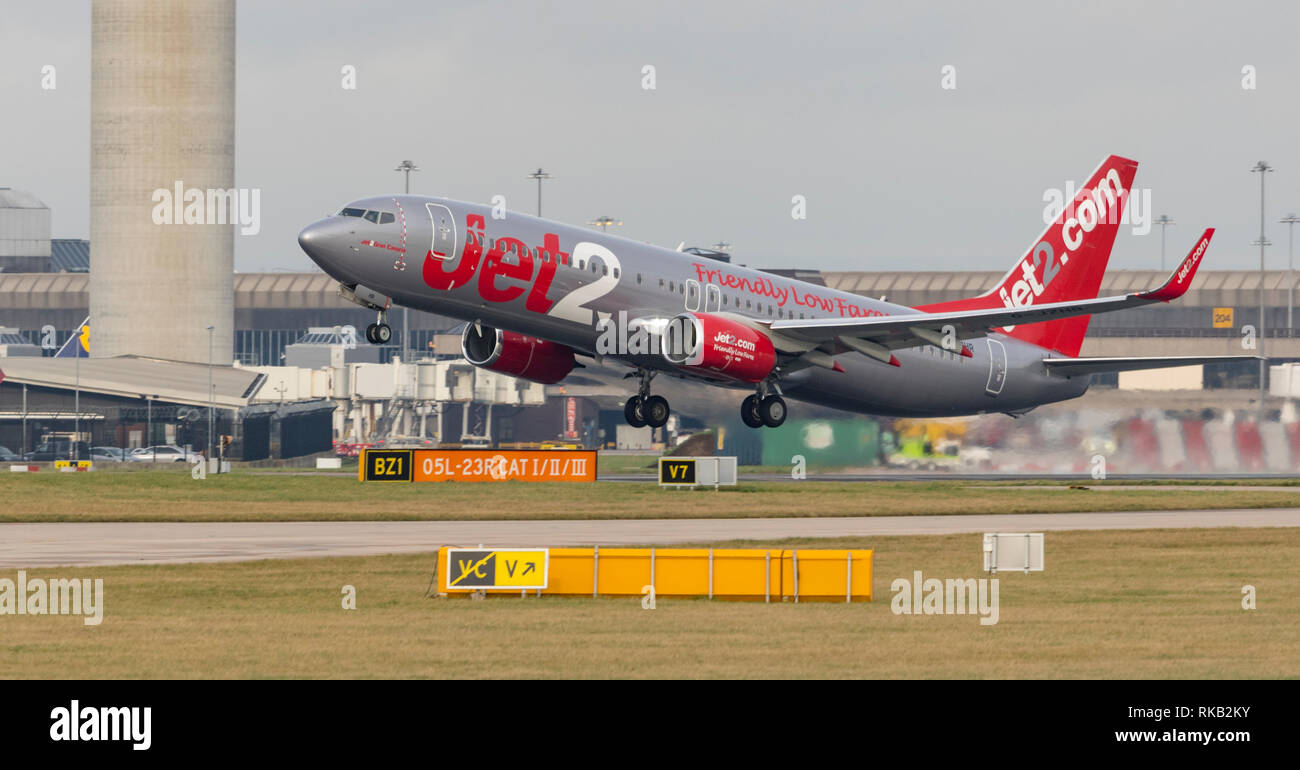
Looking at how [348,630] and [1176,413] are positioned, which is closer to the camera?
[348,630]

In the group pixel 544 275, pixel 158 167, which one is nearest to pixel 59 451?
pixel 158 167

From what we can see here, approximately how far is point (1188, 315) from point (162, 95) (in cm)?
10555

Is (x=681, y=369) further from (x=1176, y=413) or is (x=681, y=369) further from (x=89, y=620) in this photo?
(x=1176, y=413)

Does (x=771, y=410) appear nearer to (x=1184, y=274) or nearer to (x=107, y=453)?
(x=1184, y=274)

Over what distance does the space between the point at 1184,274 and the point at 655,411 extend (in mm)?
19541

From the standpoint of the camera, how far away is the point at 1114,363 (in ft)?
227

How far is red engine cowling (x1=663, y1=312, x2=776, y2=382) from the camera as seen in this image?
5625cm

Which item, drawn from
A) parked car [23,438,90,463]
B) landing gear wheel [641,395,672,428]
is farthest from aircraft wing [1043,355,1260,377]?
parked car [23,438,90,463]

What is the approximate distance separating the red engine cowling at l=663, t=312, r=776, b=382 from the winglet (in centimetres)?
1300

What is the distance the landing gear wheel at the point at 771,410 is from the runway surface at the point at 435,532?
3852mm

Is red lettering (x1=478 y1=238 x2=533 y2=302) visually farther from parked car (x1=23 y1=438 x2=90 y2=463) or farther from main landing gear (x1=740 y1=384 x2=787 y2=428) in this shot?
parked car (x1=23 y1=438 x2=90 y2=463)

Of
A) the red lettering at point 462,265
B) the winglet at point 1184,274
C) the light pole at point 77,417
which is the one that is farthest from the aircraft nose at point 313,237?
the light pole at point 77,417

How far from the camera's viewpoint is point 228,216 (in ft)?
509
